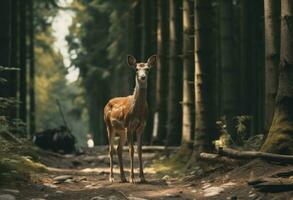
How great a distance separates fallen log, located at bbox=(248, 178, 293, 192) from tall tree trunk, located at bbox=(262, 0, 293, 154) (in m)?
1.31

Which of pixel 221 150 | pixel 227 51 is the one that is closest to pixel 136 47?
pixel 227 51

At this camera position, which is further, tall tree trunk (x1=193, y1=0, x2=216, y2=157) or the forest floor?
tall tree trunk (x1=193, y1=0, x2=216, y2=157)

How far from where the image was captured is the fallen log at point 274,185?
920 centimetres

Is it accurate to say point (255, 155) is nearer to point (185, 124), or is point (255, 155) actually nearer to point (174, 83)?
point (185, 124)

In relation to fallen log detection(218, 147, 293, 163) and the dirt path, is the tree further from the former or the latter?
fallen log detection(218, 147, 293, 163)

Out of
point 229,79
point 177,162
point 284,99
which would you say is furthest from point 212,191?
point 229,79

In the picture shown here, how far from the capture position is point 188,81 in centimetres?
1728

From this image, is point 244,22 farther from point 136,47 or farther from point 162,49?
point 136,47

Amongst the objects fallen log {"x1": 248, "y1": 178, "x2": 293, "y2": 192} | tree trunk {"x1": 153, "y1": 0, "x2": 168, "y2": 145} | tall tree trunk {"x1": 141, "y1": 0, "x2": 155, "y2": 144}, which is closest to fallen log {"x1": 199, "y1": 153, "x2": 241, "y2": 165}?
fallen log {"x1": 248, "y1": 178, "x2": 293, "y2": 192}

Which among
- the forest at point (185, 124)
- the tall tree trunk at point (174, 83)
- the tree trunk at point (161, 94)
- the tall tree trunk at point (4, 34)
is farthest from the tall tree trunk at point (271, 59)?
the tree trunk at point (161, 94)

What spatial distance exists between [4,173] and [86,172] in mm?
5355

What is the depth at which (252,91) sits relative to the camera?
83.7 ft

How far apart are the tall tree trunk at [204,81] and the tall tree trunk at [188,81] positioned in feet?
6.22

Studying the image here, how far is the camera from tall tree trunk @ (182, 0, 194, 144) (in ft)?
56.1
